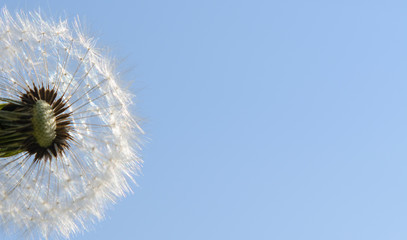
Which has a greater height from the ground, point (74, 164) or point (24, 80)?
point (24, 80)

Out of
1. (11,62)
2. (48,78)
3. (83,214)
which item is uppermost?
(11,62)

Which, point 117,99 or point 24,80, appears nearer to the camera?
point 24,80

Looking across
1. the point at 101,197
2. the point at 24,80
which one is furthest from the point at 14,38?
the point at 101,197

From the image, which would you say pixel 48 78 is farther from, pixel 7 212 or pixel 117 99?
pixel 7 212

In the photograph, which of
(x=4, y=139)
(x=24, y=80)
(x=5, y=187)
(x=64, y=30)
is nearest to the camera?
(x=4, y=139)

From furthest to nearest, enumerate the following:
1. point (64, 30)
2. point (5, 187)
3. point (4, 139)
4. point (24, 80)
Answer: point (64, 30)
point (5, 187)
point (24, 80)
point (4, 139)
